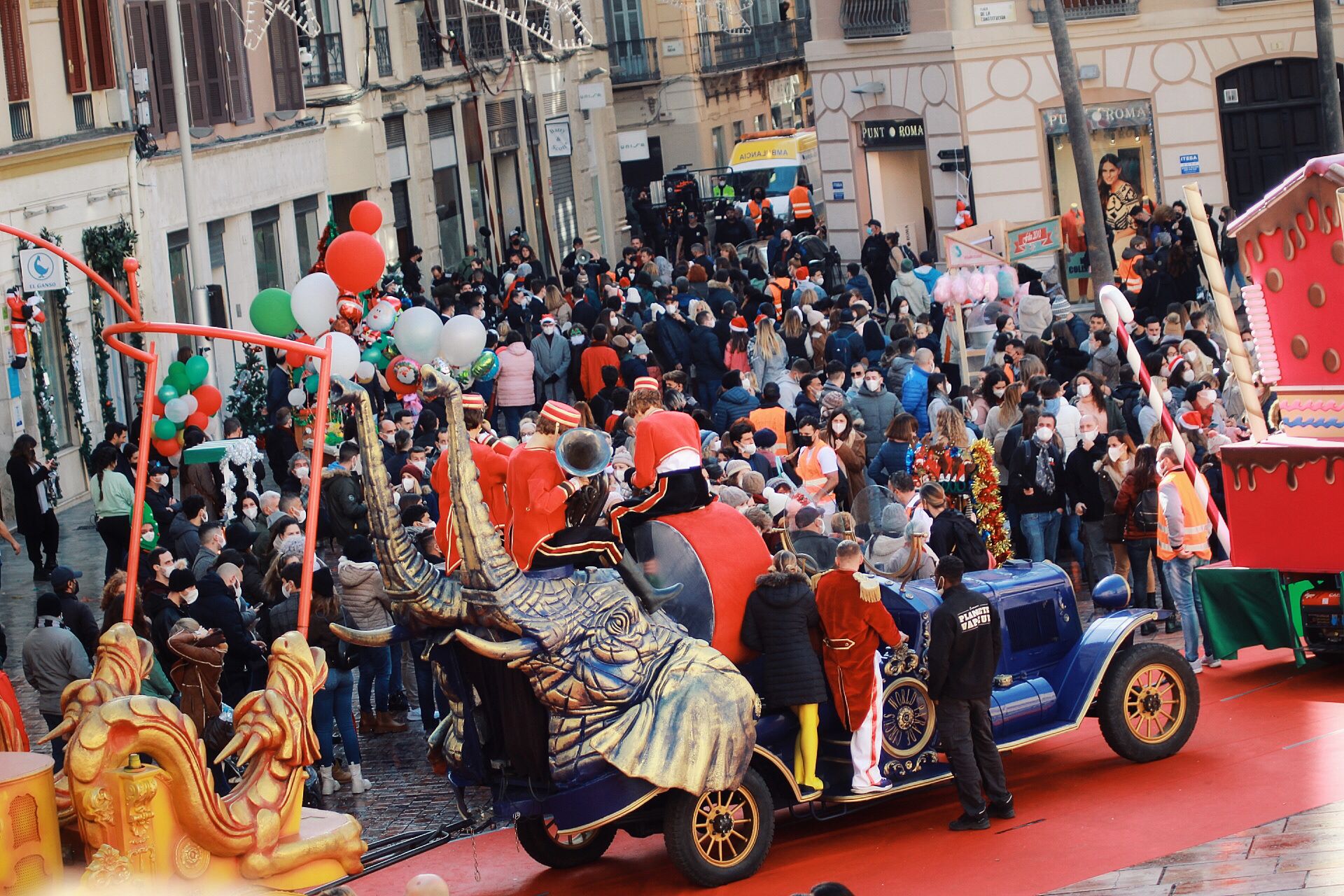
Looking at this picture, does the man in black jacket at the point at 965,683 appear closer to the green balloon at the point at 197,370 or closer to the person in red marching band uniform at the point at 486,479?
the person in red marching band uniform at the point at 486,479

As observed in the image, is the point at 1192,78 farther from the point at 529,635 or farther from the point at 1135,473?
the point at 529,635

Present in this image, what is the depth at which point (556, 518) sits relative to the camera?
1166 centimetres

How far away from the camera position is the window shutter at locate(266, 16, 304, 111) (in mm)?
32344

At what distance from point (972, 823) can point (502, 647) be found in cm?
304

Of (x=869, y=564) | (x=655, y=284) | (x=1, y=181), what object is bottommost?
(x=869, y=564)

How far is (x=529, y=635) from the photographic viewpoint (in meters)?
10.9

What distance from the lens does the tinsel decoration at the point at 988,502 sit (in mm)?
16422

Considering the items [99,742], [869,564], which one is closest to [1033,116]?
[869,564]

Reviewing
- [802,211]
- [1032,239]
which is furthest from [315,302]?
[802,211]

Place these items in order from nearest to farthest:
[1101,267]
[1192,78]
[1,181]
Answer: [1,181] → [1101,267] → [1192,78]

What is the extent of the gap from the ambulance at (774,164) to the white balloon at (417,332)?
29443 millimetres

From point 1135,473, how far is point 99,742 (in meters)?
8.60

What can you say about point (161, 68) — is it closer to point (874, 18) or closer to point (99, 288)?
point (99, 288)

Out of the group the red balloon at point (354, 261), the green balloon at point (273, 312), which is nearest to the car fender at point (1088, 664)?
the red balloon at point (354, 261)
